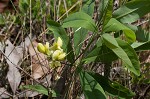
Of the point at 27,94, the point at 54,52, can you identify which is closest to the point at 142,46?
the point at 54,52

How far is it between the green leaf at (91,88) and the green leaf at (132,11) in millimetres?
223

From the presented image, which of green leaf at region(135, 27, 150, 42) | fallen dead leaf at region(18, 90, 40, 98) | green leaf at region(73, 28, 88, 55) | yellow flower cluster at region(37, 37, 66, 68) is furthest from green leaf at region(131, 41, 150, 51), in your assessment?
fallen dead leaf at region(18, 90, 40, 98)

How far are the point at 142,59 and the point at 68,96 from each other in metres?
0.63

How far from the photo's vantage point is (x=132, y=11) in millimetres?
1153

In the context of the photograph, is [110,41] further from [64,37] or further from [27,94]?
[27,94]

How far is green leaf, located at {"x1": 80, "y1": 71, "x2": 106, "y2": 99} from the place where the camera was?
3.74ft

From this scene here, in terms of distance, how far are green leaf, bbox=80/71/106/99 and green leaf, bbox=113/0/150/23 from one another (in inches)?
8.8

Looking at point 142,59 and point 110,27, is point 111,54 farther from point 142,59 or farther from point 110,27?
point 142,59

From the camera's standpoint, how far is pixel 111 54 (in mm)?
1176

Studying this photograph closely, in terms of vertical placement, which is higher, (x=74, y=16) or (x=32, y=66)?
(x=74, y=16)

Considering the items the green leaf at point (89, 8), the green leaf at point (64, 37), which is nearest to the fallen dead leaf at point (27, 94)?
the green leaf at point (64, 37)

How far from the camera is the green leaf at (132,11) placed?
1.14m

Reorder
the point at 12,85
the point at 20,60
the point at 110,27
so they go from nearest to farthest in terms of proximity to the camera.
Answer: the point at 110,27 → the point at 12,85 → the point at 20,60

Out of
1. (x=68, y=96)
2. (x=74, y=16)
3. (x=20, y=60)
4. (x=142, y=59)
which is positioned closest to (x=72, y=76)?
(x=68, y=96)
